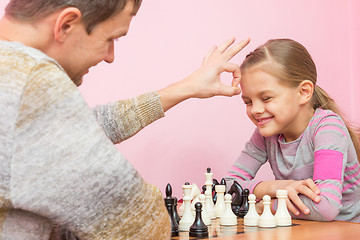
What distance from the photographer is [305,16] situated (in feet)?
7.73

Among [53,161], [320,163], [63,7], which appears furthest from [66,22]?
[320,163]

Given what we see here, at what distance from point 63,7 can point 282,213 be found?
2.42ft

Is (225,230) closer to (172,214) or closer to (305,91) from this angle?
(172,214)

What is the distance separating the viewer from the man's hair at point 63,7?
76 cm

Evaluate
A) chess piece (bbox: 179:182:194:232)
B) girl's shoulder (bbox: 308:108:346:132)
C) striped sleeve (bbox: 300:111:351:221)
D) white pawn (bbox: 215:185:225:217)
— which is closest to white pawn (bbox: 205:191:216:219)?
white pawn (bbox: 215:185:225:217)

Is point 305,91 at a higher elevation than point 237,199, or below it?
higher

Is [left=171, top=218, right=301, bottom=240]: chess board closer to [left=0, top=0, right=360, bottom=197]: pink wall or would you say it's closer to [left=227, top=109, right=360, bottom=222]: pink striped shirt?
[left=227, top=109, right=360, bottom=222]: pink striped shirt

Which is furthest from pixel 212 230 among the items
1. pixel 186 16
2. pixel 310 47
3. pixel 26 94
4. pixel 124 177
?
pixel 310 47

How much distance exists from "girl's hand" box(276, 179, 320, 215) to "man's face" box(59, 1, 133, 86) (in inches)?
26.7

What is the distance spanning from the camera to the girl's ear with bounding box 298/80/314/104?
1490mm

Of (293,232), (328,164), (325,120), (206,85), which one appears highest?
(206,85)

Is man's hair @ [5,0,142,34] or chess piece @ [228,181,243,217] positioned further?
chess piece @ [228,181,243,217]

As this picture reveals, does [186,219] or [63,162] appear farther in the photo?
[186,219]

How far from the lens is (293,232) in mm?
1051
